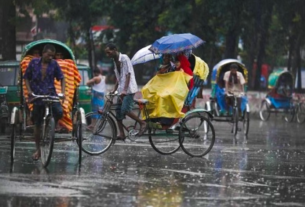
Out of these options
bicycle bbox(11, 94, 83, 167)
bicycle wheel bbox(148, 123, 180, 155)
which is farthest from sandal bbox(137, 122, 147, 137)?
bicycle bbox(11, 94, 83, 167)

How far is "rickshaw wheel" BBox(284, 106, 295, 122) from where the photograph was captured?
34.4 m

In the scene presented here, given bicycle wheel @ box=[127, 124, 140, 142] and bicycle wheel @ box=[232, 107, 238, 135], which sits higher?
bicycle wheel @ box=[232, 107, 238, 135]

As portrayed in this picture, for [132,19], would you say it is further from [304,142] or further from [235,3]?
[304,142]

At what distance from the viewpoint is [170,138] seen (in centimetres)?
1752

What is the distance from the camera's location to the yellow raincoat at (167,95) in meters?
16.2

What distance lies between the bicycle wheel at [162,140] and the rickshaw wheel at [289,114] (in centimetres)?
1778

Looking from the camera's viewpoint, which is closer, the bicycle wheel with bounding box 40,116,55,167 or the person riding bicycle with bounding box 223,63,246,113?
the bicycle wheel with bounding box 40,116,55,167

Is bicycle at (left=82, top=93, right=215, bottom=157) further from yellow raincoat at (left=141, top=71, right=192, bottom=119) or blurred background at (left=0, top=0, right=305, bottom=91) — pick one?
blurred background at (left=0, top=0, right=305, bottom=91)

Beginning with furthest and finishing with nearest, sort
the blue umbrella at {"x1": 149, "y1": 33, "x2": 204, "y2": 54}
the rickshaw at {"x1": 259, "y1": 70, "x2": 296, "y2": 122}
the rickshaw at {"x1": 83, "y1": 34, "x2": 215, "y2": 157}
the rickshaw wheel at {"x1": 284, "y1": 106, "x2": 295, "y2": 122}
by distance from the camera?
the rickshaw at {"x1": 259, "y1": 70, "x2": 296, "y2": 122}
the rickshaw wheel at {"x1": 284, "y1": 106, "x2": 295, "y2": 122}
the blue umbrella at {"x1": 149, "y1": 33, "x2": 204, "y2": 54}
the rickshaw at {"x1": 83, "y1": 34, "x2": 215, "y2": 157}

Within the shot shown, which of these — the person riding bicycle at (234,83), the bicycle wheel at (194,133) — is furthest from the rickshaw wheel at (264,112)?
the bicycle wheel at (194,133)

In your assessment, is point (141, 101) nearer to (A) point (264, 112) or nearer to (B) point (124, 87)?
(B) point (124, 87)

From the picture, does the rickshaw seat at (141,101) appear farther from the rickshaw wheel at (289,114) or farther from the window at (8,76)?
the rickshaw wheel at (289,114)

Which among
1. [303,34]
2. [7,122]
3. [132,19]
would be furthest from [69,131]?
[132,19]

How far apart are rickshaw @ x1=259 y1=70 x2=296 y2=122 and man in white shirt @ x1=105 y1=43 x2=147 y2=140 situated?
60.6 ft
